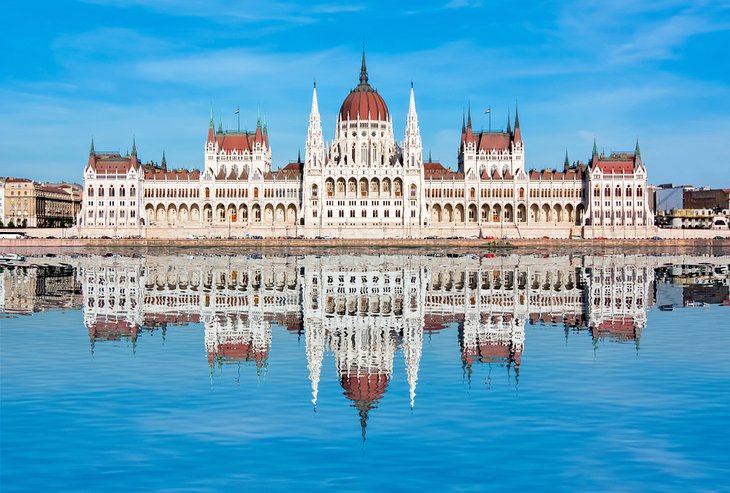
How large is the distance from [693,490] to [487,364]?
12377mm

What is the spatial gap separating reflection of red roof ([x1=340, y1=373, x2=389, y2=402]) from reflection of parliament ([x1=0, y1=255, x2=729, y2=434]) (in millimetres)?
26

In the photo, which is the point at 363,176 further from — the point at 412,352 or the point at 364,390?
the point at 364,390

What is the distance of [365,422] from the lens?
67.8 feet

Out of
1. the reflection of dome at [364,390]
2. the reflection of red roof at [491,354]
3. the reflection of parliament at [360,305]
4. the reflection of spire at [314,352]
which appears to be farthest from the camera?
the reflection of parliament at [360,305]

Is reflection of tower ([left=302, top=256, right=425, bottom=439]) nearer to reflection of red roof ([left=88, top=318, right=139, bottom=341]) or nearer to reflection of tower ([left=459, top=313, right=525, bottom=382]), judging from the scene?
reflection of tower ([left=459, top=313, right=525, bottom=382])

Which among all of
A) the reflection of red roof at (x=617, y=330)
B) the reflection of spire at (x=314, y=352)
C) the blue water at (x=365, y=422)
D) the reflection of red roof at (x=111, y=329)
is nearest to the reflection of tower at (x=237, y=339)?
the blue water at (x=365, y=422)

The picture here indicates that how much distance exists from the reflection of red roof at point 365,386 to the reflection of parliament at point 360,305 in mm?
26

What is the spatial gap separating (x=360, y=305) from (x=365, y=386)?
21405 millimetres

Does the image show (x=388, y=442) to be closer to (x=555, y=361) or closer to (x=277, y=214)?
(x=555, y=361)

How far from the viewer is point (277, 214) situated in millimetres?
156500

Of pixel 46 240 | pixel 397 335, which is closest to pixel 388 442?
pixel 397 335

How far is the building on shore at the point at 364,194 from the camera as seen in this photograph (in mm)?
149875

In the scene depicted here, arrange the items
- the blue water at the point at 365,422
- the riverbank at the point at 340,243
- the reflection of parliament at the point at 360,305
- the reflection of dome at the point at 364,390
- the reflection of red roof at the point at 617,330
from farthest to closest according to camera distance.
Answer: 1. the riverbank at the point at 340,243
2. the reflection of red roof at the point at 617,330
3. the reflection of parliament at the point at 360,305
4. the reflection of dome at the point at 364,390
5. the blue water at the point at 365,422

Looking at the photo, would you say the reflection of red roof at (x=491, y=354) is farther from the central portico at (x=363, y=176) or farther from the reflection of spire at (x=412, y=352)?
the central portico at (x=363, y=176)
